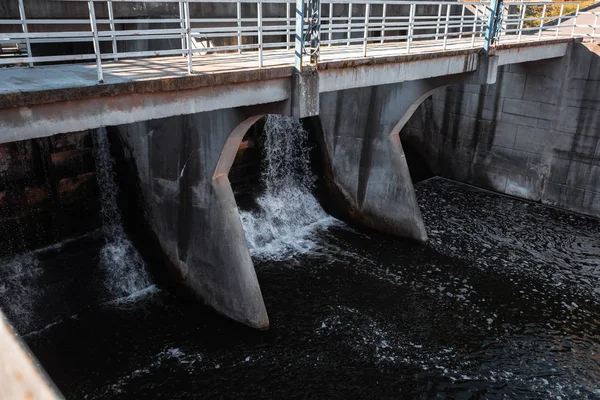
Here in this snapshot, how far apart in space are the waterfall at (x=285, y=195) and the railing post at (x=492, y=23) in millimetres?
6300

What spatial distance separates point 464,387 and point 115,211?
9.13m

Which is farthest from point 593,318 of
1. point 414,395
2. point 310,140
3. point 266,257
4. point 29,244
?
point 29,244

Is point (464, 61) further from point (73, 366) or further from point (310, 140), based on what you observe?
point (73, 366)

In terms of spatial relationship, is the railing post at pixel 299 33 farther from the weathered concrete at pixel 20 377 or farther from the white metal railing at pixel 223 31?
the weathered concrete at pixel 20 377

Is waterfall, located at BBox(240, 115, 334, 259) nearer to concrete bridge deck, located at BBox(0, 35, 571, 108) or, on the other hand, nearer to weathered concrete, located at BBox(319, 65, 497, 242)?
weathered concrete, located at BBox(319, 65, 497, 242)

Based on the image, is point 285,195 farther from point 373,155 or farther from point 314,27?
point 314,27

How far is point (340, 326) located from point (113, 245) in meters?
6.08

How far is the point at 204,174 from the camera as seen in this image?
37.7 feet

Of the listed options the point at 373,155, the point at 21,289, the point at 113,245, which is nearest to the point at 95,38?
the point at 21,289

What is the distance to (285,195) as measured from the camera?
1730 centimetres

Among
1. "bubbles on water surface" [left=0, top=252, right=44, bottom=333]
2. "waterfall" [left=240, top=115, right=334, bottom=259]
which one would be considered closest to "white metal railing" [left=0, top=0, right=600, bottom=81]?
"waterfall" [left=240, top=115, right=334, bottom=259]

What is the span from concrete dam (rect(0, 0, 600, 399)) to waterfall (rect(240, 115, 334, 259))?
0.08m

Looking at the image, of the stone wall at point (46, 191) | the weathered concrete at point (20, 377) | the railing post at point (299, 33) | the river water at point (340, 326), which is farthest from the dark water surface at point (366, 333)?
the weathered concrete at point (20, 377)

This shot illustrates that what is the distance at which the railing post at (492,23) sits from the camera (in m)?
13.7
